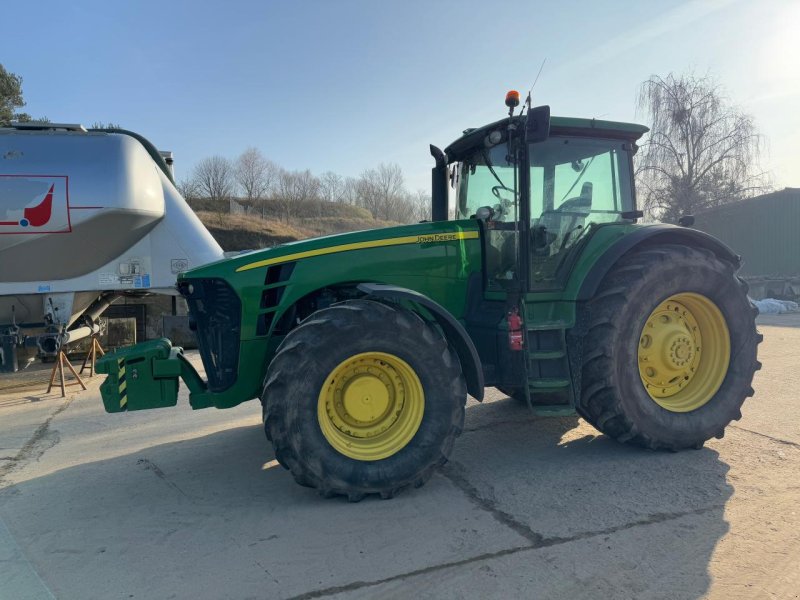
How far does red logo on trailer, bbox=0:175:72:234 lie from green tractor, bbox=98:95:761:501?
3876mm

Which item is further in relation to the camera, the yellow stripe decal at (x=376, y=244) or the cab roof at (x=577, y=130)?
the cab roof at (x=577, y=130)

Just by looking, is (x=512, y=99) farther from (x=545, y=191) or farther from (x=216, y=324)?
(x=216, y=324)

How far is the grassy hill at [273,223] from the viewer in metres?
22.1

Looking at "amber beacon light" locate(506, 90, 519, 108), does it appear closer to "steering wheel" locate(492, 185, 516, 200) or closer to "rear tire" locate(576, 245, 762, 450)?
"steering wheel" locate(492, 185, 516, 200)

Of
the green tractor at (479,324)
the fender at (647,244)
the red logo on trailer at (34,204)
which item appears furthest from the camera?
the red logo on trailer at (34,204)

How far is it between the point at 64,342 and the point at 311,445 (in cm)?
531

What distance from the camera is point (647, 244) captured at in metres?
4.23

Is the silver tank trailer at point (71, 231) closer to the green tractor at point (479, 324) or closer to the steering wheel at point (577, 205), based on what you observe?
the green tractor at point (479, 324)

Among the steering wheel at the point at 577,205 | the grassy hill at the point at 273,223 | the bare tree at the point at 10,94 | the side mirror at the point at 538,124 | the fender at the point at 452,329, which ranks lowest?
the fender at the point at 452,329

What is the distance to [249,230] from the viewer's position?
2283cm

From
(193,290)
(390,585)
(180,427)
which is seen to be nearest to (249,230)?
(180,427)

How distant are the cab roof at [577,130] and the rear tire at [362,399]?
1.75 meters

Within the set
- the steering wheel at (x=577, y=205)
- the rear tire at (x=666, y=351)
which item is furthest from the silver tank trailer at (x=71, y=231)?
the rear tire at (x=666, y=351)

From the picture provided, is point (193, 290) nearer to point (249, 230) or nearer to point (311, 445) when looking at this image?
point (311, 445)
